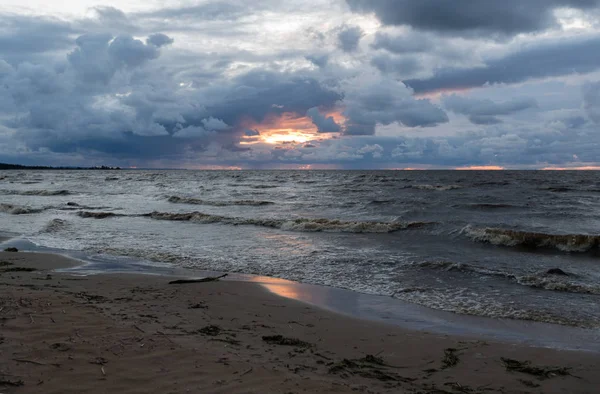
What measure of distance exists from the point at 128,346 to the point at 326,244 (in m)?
11.1

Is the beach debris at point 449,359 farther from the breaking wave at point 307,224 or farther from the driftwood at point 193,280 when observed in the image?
the breaking wave at point 307,224

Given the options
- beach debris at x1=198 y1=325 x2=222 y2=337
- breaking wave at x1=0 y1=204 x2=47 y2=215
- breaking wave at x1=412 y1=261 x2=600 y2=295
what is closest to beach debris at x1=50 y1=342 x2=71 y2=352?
beach debris at x1=198 y1=325 x2=222 y2=337

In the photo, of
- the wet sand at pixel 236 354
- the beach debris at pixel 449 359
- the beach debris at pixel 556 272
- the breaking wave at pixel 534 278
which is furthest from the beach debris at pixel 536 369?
the beach debris at pixel 556 272

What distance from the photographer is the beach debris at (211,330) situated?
588 cm

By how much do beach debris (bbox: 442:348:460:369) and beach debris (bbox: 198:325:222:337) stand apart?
3.05 meters

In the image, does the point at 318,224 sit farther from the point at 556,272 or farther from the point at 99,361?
the point at 99,361

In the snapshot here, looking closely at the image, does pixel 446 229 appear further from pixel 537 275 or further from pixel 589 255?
pixel 537 275

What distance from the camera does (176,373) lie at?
4.40 meters

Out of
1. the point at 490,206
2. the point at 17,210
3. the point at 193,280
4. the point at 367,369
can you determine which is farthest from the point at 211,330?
Result: the point at 490,206

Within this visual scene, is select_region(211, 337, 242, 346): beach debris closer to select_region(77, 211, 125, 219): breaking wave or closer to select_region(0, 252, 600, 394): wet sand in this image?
select_region(0, 252, 600, 394): wet sand

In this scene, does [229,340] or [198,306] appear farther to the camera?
[198,306]

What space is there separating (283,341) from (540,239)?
14279mm

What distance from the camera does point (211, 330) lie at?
606cm

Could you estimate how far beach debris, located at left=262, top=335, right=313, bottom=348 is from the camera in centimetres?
570
